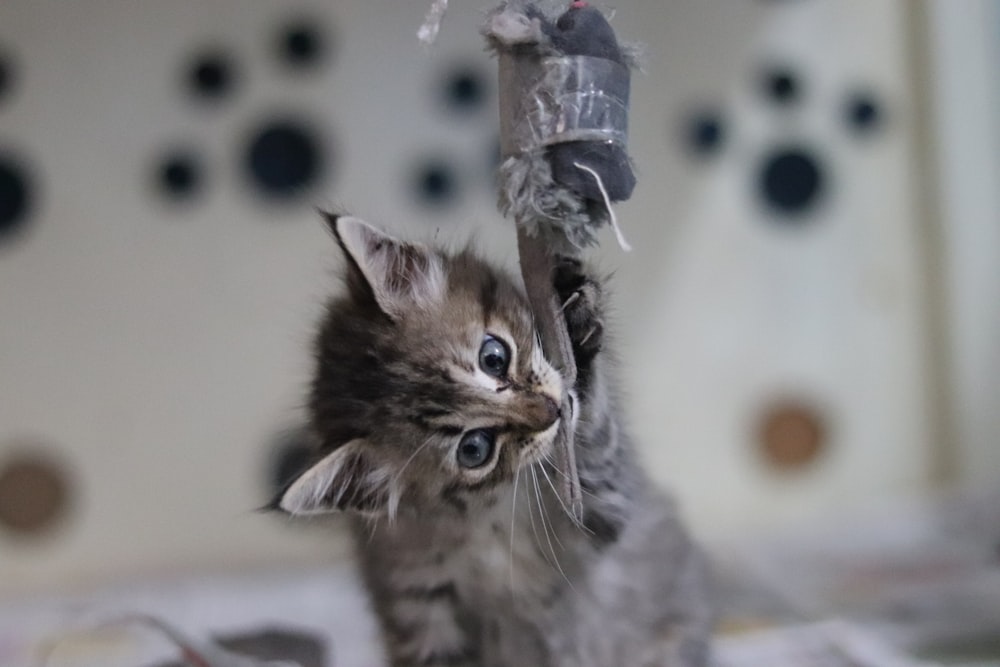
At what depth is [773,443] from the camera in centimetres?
189

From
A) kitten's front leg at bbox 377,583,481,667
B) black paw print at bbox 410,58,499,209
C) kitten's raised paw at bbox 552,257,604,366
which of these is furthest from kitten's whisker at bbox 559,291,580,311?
black paw print at bbox 410,58,499,209

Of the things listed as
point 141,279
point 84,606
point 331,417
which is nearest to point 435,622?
point 331,417

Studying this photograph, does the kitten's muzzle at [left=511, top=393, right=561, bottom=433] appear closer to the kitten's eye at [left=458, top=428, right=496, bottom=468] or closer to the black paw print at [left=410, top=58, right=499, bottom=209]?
the kitten's eye at [left=458, top=428, right=496, bottom=468]

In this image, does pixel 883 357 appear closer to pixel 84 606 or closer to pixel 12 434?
pixel 84 606

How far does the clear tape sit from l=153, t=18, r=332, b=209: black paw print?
1154 millimetres

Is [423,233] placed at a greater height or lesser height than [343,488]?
greater

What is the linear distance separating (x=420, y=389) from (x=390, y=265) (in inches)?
5.7

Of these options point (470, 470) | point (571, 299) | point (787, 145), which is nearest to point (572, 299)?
point (571, 299)

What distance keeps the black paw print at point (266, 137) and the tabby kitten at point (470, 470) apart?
819 millimetres

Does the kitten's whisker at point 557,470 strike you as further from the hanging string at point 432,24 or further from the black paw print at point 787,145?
the black paw print at point 787,145

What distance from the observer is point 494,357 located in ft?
2.98

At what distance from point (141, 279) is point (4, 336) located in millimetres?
289

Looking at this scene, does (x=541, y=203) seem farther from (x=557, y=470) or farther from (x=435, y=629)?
(x=435, y=629)

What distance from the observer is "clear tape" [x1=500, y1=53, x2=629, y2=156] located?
0.67m
